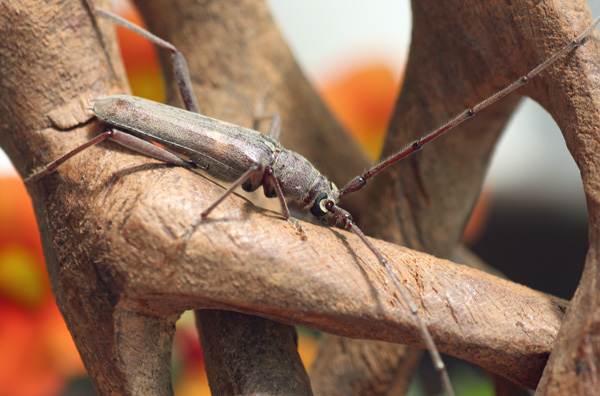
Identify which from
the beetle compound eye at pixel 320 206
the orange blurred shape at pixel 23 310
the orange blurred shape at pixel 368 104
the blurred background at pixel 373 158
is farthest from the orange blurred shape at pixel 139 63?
the beetle compound eye at pixel 320 206

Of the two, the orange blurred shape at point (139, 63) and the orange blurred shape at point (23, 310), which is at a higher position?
the orange blurred shape at point (139, 63)

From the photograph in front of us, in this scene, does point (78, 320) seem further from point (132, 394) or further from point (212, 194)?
point (212, 194)

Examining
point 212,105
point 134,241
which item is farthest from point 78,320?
point 212,105

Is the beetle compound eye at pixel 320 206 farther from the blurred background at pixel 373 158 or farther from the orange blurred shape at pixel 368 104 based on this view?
the orange blurred shape at pixel 368 104

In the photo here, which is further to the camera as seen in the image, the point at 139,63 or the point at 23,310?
the point at 139,63

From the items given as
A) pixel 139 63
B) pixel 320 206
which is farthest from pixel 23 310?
pixel 320 206

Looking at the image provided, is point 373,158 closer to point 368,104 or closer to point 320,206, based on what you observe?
point 368,104
